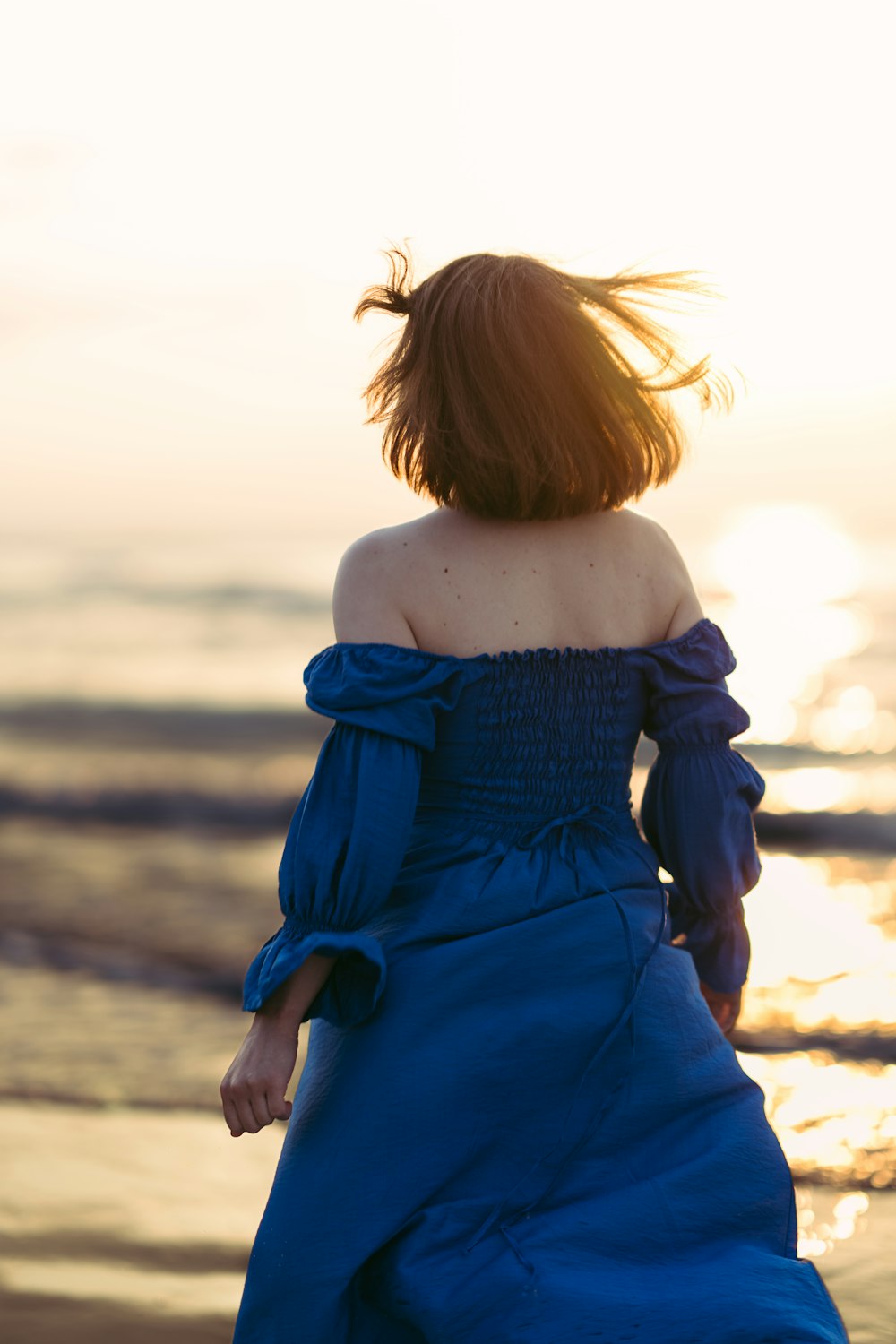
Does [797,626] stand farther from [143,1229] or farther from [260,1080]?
[260,1080]

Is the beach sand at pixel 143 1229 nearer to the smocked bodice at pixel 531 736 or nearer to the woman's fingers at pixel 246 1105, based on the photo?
the woman's fingers at pixel 246 1105

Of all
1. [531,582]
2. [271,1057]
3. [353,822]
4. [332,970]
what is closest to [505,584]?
[531,582]

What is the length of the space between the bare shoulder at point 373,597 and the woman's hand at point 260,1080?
20.0 inches

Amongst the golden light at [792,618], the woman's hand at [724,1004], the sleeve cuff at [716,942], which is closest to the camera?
the sleeve cuff at [716,942]

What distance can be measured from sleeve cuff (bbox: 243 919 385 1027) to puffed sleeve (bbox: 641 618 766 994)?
0.52 meters

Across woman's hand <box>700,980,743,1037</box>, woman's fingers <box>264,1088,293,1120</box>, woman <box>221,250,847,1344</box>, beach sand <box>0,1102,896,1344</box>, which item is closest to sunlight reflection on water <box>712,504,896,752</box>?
beach sand <box>0,1102,896,1344</box>

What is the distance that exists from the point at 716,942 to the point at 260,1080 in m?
0.80

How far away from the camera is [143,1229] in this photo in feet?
11.4

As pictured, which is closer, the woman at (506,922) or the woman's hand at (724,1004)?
the woman at (506,922)

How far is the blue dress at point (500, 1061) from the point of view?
172 cm

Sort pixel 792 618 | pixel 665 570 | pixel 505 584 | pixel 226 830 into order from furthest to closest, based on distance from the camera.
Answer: pixel 792 618 < pixel 226 830 < pixel 665 570 < pixel 505 584

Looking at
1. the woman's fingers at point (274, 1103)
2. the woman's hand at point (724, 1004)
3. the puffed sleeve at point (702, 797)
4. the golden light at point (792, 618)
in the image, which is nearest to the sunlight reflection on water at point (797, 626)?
the golden light at point (792, 618)

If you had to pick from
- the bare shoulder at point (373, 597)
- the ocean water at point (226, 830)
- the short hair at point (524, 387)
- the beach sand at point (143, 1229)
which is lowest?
the beach sand at point (143, 1229)

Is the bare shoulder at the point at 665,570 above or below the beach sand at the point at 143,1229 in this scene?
above
